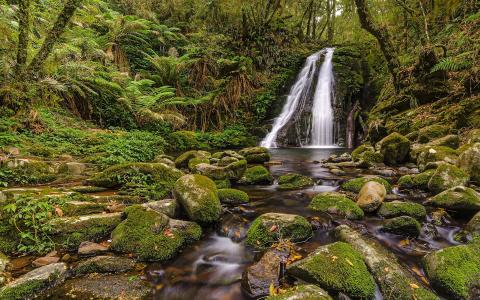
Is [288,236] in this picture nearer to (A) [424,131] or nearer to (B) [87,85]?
(A) [424,131]

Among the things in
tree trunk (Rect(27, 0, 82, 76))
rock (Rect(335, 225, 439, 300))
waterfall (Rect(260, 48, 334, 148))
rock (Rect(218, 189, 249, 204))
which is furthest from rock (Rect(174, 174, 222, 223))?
waterfall (Rect(260, 48, 334, 148))

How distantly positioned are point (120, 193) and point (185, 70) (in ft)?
36.9

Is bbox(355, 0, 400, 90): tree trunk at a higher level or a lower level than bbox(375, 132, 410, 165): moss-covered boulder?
higher

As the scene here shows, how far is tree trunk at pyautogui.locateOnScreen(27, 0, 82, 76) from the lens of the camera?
5.60 m

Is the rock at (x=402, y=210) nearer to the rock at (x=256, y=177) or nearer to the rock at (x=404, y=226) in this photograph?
the rock at (x=404, y=226)

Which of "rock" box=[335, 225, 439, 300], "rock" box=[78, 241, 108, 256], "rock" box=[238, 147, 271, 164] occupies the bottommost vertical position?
"rock" box=[335, 225, 439, 300]

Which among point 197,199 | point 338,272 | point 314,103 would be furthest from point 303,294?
point 314,103

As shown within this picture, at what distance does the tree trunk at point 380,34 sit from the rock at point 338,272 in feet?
29.7

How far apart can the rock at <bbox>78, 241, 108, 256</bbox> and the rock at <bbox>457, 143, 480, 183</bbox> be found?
532 cm

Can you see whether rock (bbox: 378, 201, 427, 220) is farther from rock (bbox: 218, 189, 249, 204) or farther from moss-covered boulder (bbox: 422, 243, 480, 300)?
rock (bbox: 218, 189, 249, 204)

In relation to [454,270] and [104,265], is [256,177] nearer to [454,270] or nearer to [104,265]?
[104,265]

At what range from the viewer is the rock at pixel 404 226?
3.17 m

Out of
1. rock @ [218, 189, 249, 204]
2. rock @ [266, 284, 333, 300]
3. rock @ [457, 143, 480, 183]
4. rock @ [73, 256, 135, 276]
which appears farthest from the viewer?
rock @ [457, 143, 480, 183]

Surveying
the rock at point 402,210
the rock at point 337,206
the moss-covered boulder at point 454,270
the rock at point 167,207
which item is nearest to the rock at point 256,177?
the rock at point 337,206
